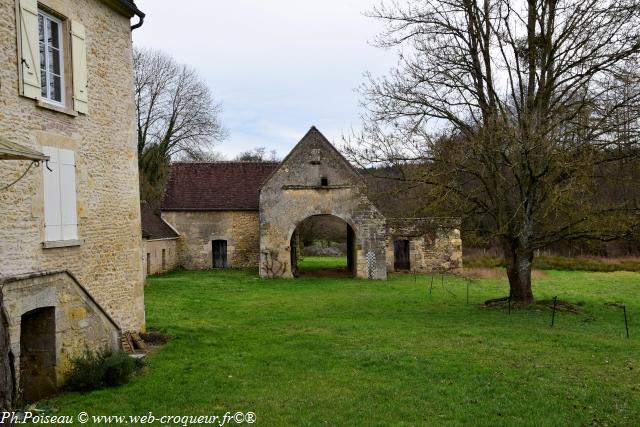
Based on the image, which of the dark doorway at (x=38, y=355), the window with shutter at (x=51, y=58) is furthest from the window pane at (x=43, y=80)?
the dark doorway at (x=38, y=355)

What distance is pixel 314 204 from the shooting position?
25.6m

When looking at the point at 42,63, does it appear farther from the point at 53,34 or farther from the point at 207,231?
the point at 207,231

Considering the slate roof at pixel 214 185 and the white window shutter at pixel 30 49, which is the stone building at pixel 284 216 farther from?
the white window shutter at pixel 30 49

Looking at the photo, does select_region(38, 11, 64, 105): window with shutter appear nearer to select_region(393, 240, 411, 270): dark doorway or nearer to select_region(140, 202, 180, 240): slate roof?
select_region(140, 202, 180, 240): slate roof

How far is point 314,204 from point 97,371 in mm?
17804

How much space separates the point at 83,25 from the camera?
33.7ft

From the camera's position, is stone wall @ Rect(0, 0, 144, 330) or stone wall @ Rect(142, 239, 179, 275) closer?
stone wall @ Rect(0, 0, 144, 330)

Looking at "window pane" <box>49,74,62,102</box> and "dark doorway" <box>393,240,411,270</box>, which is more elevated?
"window pane" <box>49,74,62,102</box>

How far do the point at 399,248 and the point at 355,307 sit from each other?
14.2m

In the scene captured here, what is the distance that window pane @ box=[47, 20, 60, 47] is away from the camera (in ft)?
31.5

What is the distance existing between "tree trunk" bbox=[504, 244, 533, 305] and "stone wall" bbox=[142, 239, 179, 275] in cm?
Result: 1596

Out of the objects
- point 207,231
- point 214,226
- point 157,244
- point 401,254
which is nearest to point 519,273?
point 401,254

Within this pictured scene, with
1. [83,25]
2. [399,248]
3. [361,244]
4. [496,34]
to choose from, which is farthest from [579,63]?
[399,248]

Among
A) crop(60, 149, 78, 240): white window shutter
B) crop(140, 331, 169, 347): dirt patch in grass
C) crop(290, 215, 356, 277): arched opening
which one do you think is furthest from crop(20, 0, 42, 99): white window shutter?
crop(290, 215, 356, 277): arched opening
